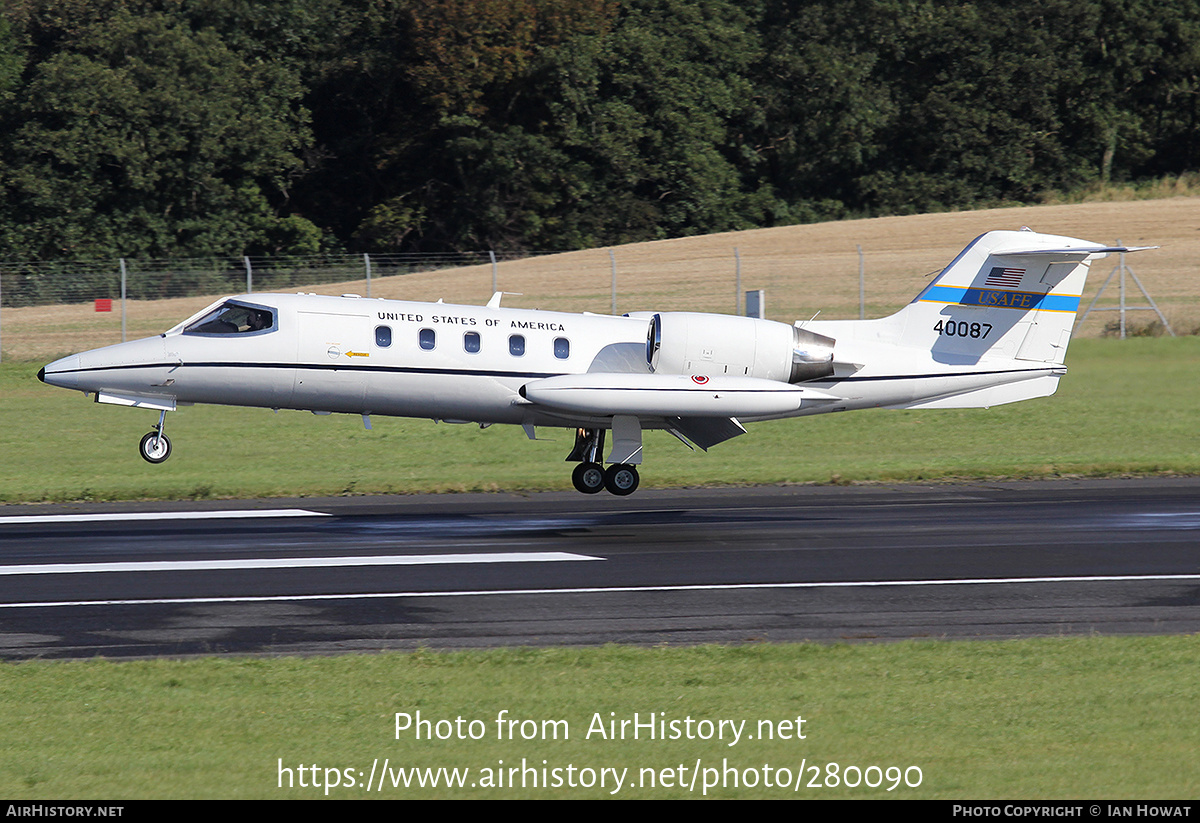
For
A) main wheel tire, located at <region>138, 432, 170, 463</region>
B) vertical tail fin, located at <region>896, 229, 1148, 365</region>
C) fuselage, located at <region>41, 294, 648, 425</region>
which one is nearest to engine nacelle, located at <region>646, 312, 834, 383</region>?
fuselage, located at <region>41, 294, 648, 425</region>

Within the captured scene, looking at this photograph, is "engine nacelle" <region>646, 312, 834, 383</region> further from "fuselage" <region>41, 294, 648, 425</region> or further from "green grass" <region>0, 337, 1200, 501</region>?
"green grass" <region>0, 337, 1200, 501</region>

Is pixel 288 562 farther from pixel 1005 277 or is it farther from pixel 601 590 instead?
pixel 1005 277

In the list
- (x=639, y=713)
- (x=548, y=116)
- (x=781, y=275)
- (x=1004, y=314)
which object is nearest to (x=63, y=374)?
(x=639, y=713)

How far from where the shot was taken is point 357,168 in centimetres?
6506

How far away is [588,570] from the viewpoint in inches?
656

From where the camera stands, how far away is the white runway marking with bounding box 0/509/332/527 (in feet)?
69.6

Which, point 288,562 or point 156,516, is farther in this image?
point 156,516

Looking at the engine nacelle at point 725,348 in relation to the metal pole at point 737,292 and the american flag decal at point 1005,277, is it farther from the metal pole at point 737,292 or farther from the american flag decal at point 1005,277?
the metal pole at point 737,292

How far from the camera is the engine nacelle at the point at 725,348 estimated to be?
70.2ft

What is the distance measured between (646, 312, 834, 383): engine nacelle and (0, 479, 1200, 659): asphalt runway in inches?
88.3

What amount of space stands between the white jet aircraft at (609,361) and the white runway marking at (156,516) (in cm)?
140

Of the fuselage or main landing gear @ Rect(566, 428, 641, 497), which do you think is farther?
main landing gear @ Rect(566, 428, 641, 497)

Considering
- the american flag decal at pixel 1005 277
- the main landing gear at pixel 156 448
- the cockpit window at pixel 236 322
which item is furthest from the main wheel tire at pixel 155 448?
the american flag decal at pixel 1005 277

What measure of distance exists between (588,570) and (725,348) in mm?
6003
